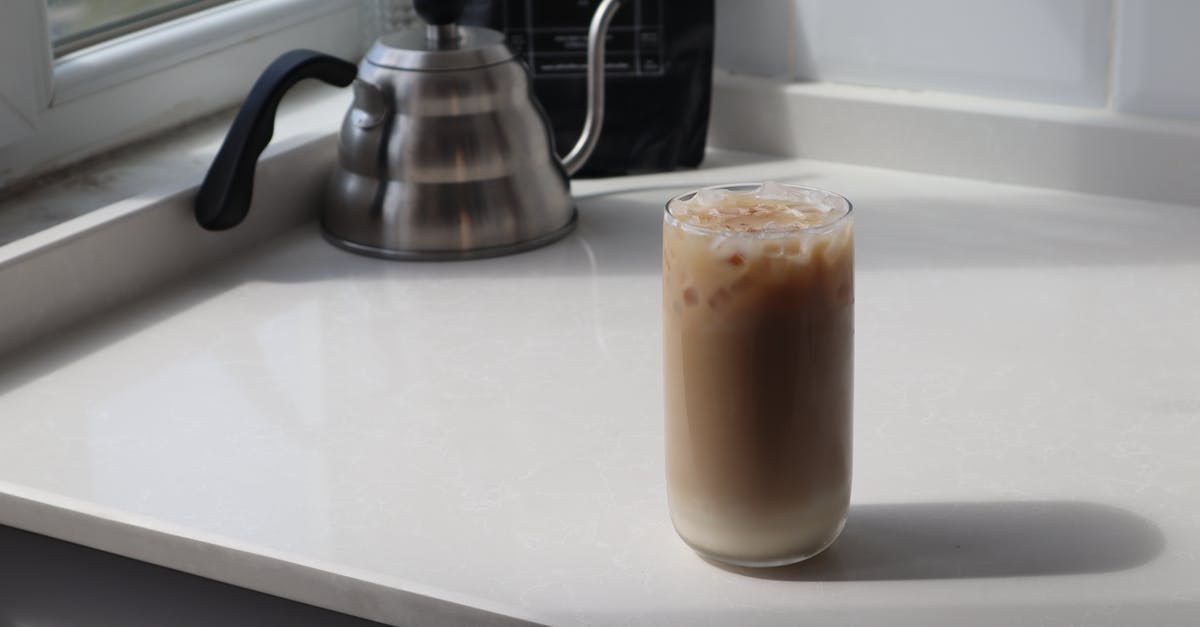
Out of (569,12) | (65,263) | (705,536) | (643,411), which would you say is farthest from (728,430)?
(569,12)

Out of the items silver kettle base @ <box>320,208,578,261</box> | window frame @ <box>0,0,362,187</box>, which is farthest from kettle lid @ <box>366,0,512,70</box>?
window frame @ <box>0,0,362,187</box>

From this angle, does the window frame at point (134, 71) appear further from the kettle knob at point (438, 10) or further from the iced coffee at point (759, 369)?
the iced coffee at point (759, 369)

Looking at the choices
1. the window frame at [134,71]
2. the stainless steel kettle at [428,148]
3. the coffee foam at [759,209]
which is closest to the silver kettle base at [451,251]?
the stainless steel kettle at [428,148]

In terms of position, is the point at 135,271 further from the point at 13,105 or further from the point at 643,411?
the point at 643,411

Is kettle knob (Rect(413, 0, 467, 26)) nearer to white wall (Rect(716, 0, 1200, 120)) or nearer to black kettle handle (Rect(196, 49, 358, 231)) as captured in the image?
black kettle handle (Rect(196, 49, 358, 231))

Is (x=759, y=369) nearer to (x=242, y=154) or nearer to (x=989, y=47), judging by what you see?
(x=242, y=154)
